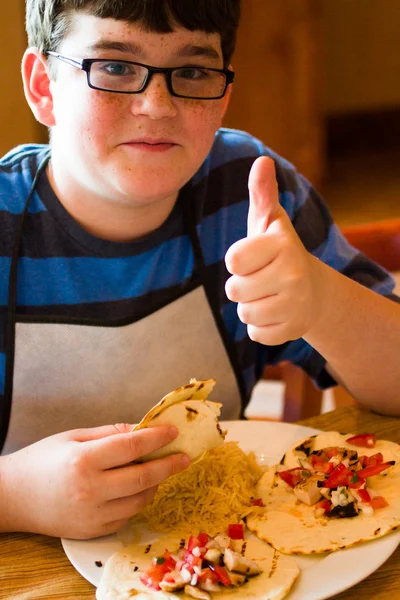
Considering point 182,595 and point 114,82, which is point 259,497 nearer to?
point 182,595

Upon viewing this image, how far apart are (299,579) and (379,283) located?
2.43 feet

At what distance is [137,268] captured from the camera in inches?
62.6

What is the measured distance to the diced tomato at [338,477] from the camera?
117 centimetres

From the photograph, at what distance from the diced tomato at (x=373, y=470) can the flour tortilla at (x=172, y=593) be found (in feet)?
0.61

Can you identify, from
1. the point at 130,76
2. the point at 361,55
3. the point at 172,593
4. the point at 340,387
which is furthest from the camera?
the point at 361,55

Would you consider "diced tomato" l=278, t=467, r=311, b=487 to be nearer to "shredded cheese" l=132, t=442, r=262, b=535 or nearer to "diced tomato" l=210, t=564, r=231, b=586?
"shredded cheese" l=132, t=442, r=262, b=535

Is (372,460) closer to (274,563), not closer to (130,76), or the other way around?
(274,563)

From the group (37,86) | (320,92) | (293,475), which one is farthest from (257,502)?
(320,92)

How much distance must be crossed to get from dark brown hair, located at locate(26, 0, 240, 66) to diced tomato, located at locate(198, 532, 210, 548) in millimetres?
773

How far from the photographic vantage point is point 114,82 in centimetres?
133

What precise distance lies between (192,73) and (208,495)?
27.6 inches

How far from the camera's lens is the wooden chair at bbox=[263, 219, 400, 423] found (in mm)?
1852

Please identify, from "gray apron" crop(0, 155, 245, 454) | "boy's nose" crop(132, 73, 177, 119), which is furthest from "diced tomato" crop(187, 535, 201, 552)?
"boy's nose" crop(132, 73, 177, 119)

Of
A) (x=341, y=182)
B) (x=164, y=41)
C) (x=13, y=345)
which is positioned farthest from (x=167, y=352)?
(x=341, y=182)
